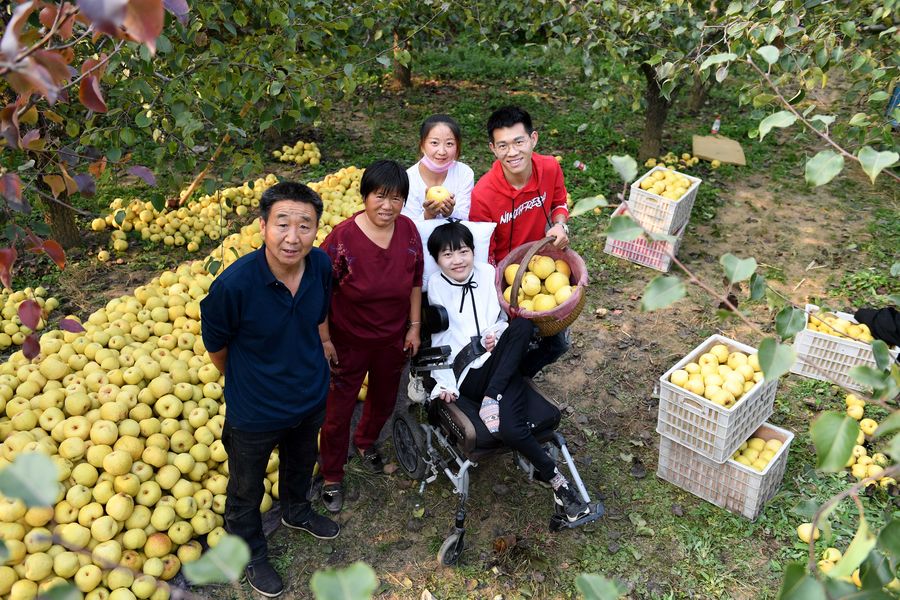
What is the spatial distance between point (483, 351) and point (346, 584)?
2.75m

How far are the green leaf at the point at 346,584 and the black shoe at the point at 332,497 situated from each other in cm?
318

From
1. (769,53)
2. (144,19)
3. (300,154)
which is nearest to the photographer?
(144,19)

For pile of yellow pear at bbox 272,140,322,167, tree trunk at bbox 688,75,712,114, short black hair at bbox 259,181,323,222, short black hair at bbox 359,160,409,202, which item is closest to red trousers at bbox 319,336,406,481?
short black hair at bbox 359,160,409,202

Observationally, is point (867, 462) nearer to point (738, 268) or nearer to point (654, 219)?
point (654, 219)

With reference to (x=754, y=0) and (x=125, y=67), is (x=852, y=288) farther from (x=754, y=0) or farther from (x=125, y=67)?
(x=125, y=67)

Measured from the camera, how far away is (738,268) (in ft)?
4.59

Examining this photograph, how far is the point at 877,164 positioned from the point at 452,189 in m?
2.85

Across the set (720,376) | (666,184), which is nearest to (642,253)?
(666,184)

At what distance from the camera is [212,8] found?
384 centimetres

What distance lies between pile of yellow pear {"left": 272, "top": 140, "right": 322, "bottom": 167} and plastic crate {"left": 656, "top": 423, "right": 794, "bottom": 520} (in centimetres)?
601

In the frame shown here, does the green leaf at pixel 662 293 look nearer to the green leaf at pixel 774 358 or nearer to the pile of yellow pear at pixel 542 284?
the green leaf at pixel 774 358

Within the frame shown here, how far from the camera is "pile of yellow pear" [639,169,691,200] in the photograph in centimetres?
630

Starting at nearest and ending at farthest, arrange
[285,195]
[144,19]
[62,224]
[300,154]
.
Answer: [144,19], [285,195], [62,224], [300,154]

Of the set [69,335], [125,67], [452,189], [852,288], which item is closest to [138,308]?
[69,335]
